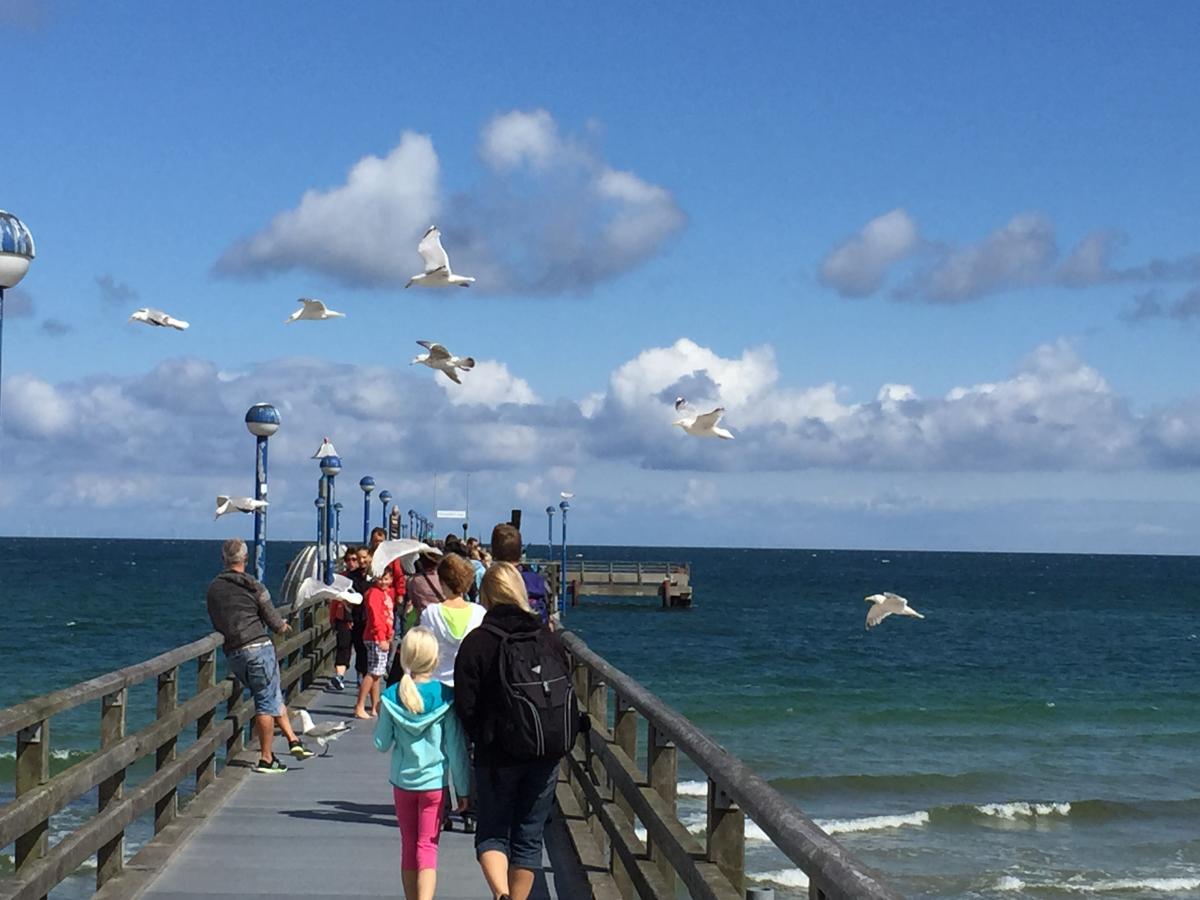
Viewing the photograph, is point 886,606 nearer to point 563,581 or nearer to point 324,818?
point 324,818

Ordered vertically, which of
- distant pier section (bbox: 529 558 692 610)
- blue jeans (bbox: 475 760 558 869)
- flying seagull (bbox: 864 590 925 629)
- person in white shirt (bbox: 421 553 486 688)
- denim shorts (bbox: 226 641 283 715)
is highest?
person in white shirt (bbox: 421 553 486 688)

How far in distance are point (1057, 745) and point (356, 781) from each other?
24639 mm

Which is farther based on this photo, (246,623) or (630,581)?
(630,581)

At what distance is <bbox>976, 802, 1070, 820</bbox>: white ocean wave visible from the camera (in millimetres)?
22219

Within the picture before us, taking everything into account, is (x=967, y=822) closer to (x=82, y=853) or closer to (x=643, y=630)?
(x=82, y=853)

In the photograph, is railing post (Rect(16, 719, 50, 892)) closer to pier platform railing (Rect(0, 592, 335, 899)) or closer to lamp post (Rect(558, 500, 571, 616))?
pier platform railing (Rect(0, 592, 335, 899))

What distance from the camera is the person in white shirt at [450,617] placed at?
7.45 metres

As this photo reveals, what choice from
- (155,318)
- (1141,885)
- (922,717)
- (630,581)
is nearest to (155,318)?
(155,318)

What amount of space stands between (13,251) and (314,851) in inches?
129

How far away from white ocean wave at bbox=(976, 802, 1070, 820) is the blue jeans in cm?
1693

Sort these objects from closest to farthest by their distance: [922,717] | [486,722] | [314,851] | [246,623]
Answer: [486,722]
[314,851]
[246,623]
[922,717]

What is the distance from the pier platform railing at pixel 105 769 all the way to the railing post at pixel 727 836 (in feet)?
7.90

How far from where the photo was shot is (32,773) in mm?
6215

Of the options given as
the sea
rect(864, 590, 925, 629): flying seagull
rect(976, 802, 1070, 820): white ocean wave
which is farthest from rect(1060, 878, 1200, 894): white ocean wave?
rect(976, 802, 1070, 820): white ocean wave
